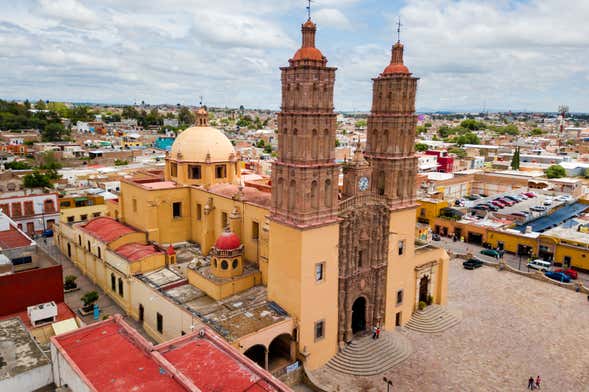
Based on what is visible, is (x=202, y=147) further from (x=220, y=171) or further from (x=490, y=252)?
(x=490, y=252)

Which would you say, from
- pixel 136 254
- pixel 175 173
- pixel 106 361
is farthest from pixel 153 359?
pixel 175 173

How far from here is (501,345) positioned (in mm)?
27609

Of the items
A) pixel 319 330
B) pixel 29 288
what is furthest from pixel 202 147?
pixel 319 330

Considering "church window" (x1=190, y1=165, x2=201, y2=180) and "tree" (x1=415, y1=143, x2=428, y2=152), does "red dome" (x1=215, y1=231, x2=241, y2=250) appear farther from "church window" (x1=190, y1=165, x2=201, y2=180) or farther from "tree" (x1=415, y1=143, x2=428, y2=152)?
"tree" (x1=415, y1=143, x2=428, y2=152)

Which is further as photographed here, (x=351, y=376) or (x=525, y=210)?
(x=525, y=210)

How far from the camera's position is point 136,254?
31.6 m

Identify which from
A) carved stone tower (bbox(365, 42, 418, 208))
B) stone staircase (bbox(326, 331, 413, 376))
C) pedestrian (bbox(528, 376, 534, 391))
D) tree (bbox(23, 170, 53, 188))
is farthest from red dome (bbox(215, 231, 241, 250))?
tree (bbox(23, 170, 53, 188))

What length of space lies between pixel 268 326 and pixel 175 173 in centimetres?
1820

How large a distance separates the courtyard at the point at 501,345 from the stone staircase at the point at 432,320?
1.53 ft

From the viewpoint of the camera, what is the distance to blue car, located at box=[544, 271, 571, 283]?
125 feet

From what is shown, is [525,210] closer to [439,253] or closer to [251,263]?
[439,253]

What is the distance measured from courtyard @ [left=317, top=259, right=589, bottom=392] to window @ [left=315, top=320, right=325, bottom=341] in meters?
1.96

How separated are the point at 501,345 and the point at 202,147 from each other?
84.1 feet

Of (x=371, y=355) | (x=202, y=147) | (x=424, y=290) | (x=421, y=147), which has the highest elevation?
(x=202, y=147)
